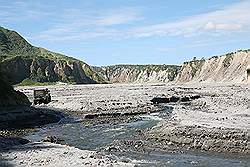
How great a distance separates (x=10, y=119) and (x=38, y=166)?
28770 mm

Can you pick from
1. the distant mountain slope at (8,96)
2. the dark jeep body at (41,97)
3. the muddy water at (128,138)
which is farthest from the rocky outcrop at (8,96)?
the dark jeep body at (41,97)

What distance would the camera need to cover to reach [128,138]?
1603 inches

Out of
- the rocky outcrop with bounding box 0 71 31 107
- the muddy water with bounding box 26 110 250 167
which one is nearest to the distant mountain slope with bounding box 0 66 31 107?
the rocky outcrop with bounding box 0 71 31 107

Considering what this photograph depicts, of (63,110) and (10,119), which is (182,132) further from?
(63,110)

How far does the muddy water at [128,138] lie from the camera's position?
29.5 metres

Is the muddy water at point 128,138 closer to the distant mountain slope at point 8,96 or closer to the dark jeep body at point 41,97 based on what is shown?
the distant mountain slope at point 8,96

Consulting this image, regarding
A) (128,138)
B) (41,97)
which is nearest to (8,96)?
(41,97)

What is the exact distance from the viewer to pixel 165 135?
38.8 metres

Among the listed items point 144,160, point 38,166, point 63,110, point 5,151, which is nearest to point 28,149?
point 5,151

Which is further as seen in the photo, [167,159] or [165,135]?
[165,135]

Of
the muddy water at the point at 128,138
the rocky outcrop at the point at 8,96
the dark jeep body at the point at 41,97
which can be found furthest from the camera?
the dark jeep body at the point at 41,97

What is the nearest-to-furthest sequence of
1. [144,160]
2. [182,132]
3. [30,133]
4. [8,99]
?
1. [144,160]
2. [182,132]
3. [30,133]
4. [8,99]

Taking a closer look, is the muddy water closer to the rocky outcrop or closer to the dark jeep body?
the rocky outcrop

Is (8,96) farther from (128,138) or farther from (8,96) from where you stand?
(128,138)
